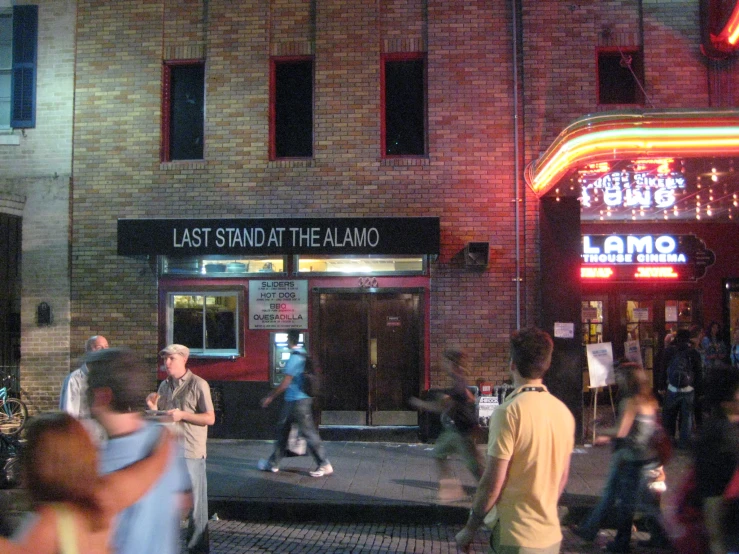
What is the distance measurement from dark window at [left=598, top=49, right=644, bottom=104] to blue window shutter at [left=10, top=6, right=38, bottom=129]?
9711mm

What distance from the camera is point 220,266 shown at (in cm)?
1147

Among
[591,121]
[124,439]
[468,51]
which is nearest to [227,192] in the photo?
[468,51]

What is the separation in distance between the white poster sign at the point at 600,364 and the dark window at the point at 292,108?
564 centimetres

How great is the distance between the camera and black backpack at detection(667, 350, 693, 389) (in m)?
9.72

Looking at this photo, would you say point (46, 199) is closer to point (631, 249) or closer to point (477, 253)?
point (477, 253)

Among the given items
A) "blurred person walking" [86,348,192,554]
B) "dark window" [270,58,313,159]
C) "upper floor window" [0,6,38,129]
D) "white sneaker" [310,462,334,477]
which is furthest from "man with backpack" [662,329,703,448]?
"upper floor window" [0,6,38,129]

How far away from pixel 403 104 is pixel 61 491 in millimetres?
10155

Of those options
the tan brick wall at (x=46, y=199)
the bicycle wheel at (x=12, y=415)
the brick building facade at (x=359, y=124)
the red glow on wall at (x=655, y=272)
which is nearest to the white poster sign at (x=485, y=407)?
the brick building facade at (x=359, y=124)

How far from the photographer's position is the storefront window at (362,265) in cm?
1117

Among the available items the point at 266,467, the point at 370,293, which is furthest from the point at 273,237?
the point at 266,467

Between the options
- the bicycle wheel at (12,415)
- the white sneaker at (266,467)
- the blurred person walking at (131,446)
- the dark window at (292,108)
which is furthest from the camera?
the dark window at (292,108)

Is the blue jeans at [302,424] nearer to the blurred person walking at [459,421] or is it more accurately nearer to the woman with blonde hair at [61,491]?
the blurred person walking at [459,421]

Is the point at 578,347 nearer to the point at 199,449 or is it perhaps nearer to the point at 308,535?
the point at 308,535

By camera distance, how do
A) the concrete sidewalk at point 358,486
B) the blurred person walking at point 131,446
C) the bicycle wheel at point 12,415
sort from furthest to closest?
the bicycle wheel at point 12,415 → the concrete sidewalk at point 358,486 → the blurred person walking at point 131,446
